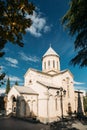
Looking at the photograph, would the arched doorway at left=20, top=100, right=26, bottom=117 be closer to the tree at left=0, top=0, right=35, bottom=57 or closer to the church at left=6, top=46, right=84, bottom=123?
the church at left=6, top=46, right=84, bottom=123

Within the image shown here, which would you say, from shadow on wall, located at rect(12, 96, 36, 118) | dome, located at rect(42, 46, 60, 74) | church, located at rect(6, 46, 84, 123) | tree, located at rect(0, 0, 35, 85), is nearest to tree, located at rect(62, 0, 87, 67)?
tree, located at rect(0, 0, 35, 85)

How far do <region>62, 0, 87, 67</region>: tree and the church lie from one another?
10.2 meters

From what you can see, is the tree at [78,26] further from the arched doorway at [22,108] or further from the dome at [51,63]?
the dome at [51,63]

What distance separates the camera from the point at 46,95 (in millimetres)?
25109

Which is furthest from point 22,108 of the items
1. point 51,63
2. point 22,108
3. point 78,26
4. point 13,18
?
point 13,18

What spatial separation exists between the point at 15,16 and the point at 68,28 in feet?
27.1

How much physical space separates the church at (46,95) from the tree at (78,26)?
10.2 metres

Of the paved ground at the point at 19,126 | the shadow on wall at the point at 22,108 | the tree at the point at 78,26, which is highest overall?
the tree at the point at 78,26

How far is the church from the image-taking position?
81.3 feet

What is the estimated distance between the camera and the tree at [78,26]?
1005cm

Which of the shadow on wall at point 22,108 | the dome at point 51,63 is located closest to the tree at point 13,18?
the shadow on wall at point 22,108

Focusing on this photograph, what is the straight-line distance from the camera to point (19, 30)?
389 centimetres

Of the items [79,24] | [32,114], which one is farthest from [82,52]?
[32,114]

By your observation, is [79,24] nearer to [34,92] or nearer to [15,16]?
[15,16]
